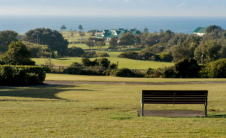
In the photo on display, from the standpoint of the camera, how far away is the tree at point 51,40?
324 feet

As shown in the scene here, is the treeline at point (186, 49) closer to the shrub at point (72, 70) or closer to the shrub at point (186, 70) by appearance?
the shrub at point (186, 70)

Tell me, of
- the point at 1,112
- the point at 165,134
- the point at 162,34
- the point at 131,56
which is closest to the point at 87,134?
the point at 165,134

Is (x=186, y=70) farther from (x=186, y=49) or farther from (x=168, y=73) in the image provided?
(x=186, y=49)

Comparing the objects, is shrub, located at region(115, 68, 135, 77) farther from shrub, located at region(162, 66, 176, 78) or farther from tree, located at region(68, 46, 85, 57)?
tree, located at region(68, 46, 85, 57)

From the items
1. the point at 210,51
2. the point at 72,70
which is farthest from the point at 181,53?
the point at 72,70

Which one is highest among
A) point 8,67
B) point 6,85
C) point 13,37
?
point 13,37

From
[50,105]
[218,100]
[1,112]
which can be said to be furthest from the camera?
[218,100]

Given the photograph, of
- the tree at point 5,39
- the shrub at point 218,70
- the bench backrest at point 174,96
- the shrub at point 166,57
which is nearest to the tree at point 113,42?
the shrub at point 166,57

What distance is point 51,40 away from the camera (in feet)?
340

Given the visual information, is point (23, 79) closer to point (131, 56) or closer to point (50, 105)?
point (50, 105)

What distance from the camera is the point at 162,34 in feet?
468

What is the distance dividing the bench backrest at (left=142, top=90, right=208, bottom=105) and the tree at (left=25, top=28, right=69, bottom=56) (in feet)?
302

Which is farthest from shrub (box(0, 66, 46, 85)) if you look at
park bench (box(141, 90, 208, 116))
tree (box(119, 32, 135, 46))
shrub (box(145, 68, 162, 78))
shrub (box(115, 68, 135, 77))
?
tree (box(119, 32, 135, 46))

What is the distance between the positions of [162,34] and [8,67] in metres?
129
